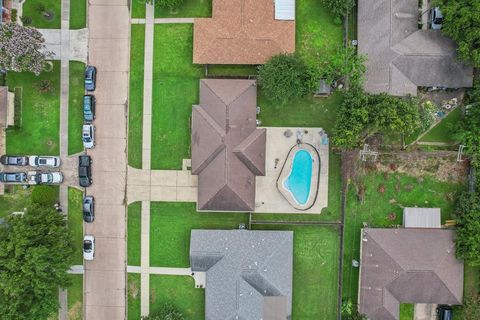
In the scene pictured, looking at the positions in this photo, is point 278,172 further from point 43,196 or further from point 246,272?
point 43,196

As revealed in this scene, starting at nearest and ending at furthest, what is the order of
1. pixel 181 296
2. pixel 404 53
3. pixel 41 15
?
pixel 404 53 → pixel 181 296 → pixel 41 15

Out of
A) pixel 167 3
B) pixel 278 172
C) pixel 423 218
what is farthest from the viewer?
pixel 278 172

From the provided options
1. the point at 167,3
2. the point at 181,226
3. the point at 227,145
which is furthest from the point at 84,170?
the point at 167,3

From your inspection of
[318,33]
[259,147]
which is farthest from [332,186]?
[318,33]

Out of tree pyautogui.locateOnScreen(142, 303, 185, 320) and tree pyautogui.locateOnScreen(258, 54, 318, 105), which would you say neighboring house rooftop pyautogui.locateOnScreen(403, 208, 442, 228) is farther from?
tree pyautogui.locateOnScreen(142, 303, 185, 320)

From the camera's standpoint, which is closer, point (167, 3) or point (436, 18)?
point (436, 18)

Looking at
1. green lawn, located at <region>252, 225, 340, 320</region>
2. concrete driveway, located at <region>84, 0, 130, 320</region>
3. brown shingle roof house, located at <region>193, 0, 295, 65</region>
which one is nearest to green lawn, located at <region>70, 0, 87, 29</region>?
concrete driveway, located at <region>84, 0, 130, 320</region>
